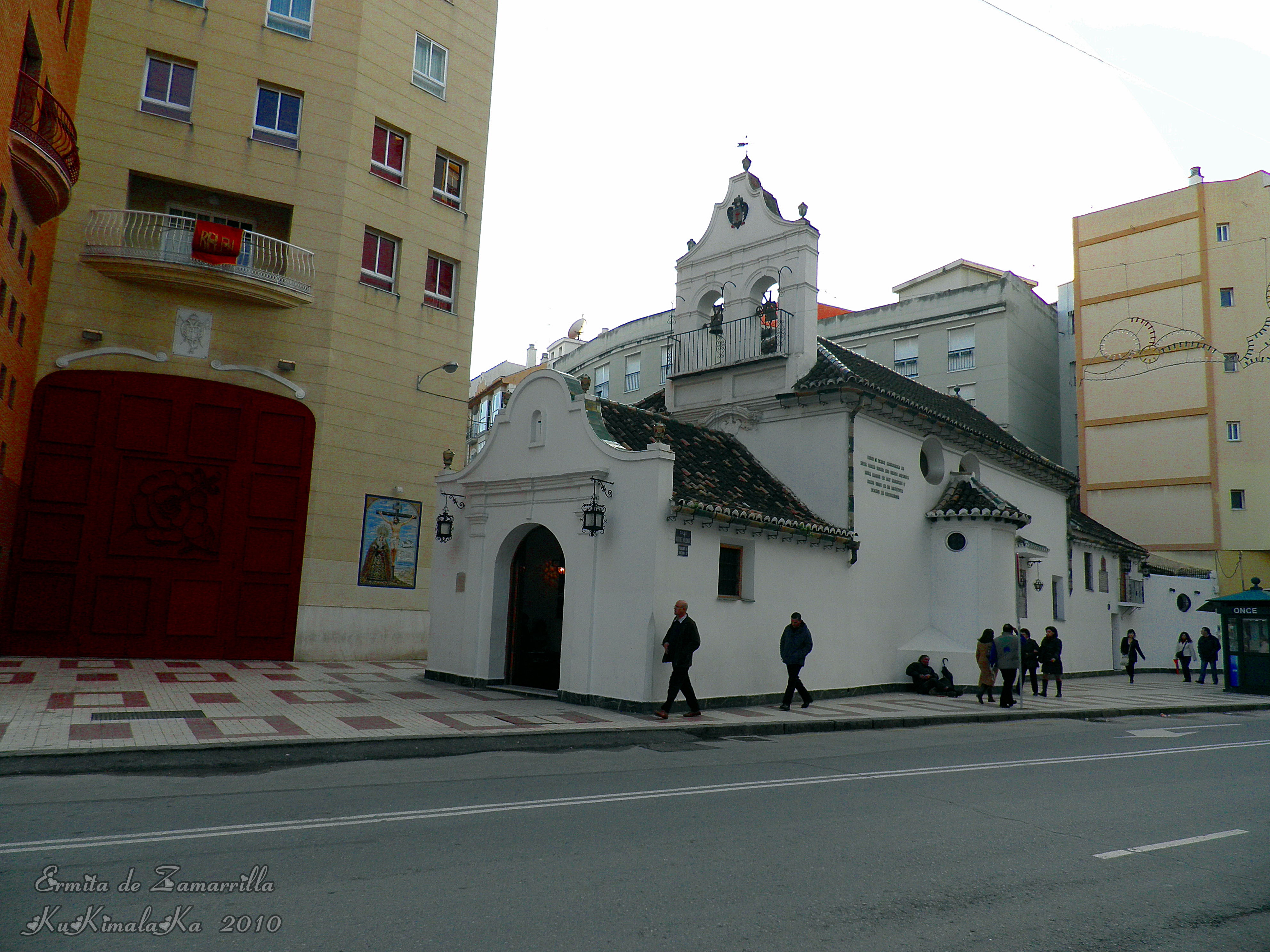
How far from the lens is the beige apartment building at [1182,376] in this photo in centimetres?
3497

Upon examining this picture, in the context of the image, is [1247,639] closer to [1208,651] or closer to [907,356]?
[1208,651]

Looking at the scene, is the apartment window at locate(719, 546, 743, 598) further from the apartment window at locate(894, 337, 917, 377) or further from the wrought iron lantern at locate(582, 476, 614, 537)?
the apartment window at locate(894, 337, 917, 377)

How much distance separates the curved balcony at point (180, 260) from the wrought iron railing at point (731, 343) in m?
8.99

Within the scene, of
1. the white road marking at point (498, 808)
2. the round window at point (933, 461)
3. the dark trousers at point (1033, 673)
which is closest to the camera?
the white road marking at point (498, 808)

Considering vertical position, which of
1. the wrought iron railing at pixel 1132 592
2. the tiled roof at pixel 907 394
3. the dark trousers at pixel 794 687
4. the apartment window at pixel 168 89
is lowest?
the dark trousers at pixel 794 687

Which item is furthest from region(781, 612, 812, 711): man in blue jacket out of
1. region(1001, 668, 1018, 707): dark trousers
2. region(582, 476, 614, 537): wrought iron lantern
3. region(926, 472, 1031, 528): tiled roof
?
region(926, 472, 1031, 528): tiled roof

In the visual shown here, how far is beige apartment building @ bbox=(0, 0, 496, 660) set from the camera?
1792 cm

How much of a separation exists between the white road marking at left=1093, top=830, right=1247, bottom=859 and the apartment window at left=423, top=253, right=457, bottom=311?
20346mm

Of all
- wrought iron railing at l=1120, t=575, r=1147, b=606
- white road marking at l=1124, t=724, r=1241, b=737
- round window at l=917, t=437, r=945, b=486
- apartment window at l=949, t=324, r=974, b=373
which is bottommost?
white road marking at l=1124, t=724, r=1241, b=737

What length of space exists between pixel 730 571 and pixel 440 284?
41.5 feet

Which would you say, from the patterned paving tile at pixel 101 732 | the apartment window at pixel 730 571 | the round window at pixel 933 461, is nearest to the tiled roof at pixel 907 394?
the round window at pixel 933 461

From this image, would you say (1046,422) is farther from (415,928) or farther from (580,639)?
(415,928)

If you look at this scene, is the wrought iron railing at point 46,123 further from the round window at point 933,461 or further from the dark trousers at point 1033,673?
the dark trousers at point 1033,673

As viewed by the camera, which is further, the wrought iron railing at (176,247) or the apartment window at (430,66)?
the apartment window at (430,66)
